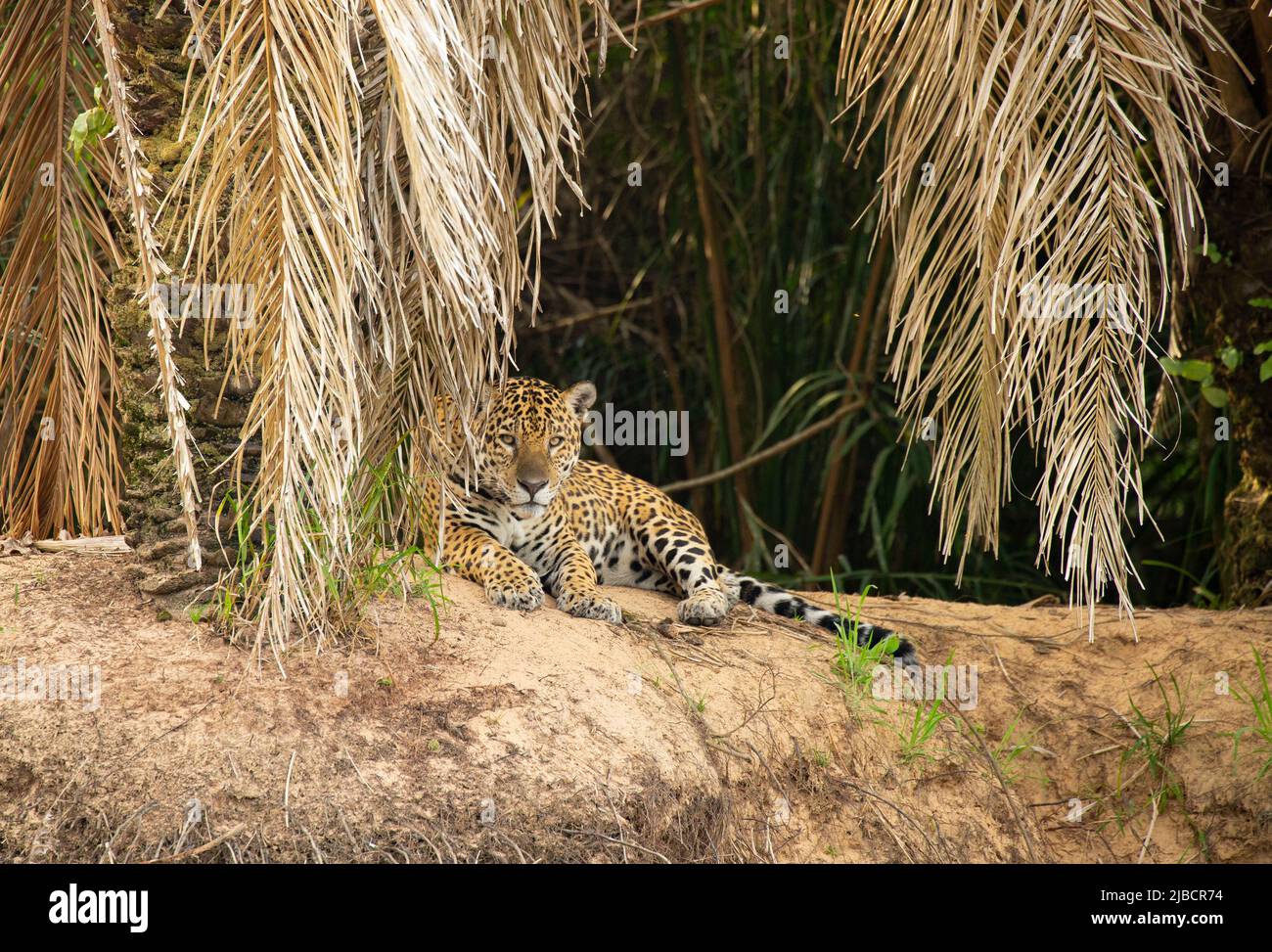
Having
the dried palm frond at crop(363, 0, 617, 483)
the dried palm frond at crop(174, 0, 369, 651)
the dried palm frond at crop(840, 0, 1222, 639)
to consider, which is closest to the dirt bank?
the dried palm frond at crop(174, 0, 369, 651)

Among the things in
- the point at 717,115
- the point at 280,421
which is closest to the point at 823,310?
the point at 717,115

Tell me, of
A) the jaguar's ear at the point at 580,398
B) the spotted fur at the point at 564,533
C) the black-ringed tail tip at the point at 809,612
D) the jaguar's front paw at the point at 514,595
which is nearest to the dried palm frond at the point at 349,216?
the jaguar's front paw at the point at 514,595

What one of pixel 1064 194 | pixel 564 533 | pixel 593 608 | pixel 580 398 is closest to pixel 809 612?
pixel 593 608

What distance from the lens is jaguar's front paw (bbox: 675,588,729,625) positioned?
5.19m

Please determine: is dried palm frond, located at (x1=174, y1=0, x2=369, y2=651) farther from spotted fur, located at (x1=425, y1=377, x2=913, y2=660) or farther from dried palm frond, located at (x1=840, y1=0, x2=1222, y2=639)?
spotted fur, located at (x1=425, y1=377, x2=913, y2=660)

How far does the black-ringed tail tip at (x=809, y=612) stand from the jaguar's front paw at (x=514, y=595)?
101cm

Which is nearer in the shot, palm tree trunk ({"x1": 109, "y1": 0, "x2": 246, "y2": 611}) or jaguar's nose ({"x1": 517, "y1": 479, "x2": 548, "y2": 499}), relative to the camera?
palm tree trunk ({"x1": 109, "y1": 0, "x2": 246, "y2": 611})

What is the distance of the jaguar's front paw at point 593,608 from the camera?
4.98m

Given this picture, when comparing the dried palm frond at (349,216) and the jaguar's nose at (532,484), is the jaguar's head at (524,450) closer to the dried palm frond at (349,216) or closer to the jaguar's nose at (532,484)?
the jaguar's nose at (532,484)

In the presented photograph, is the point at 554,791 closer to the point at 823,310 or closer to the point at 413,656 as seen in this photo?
the point at 413,656

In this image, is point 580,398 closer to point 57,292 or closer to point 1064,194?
point 57,292

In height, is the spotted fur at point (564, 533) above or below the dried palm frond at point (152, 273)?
below

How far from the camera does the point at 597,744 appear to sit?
4012 millimetres

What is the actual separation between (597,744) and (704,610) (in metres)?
1.26
